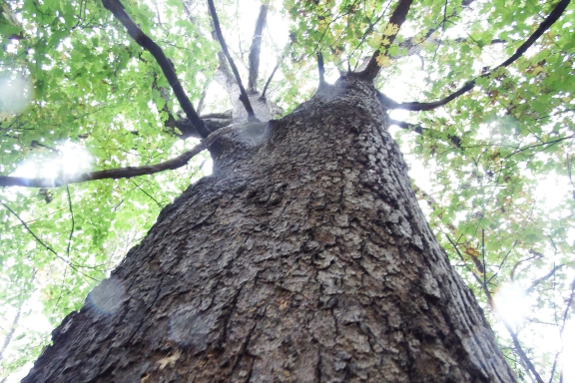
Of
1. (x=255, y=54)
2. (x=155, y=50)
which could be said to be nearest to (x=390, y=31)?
(x=155, y=50)

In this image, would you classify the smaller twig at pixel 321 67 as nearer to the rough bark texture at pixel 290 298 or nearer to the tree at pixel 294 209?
the tree at pixel 294 209

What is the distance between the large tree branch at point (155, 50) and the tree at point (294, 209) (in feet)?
0.05

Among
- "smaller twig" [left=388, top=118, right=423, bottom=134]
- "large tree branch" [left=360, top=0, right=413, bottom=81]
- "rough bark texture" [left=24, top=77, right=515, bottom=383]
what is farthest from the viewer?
"smaller twig" [left=388, top=118, right=423, bottom=134]

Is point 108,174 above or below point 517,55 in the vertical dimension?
below

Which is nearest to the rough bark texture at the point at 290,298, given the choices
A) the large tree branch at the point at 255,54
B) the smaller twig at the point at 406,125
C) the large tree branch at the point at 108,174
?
the large tree branch at the point at 108,174

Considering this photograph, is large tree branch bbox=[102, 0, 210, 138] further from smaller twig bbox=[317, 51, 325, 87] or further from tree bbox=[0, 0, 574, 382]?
smaller twig bbox=[317, 51, 325, 87]

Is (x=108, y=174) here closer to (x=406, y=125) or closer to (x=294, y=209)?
(x=294, y=209)

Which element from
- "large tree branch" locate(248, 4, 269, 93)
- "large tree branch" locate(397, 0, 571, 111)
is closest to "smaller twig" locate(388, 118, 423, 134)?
"large tree branch" locate(397, 0, 571, 111)

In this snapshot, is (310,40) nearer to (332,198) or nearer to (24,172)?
(332,198)

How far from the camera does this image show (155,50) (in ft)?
7.88

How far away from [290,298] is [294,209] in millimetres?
450

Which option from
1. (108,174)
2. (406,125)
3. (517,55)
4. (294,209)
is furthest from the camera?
(406,125)

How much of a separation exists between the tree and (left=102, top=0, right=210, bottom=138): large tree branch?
0.01 metres

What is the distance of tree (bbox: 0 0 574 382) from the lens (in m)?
0.80
